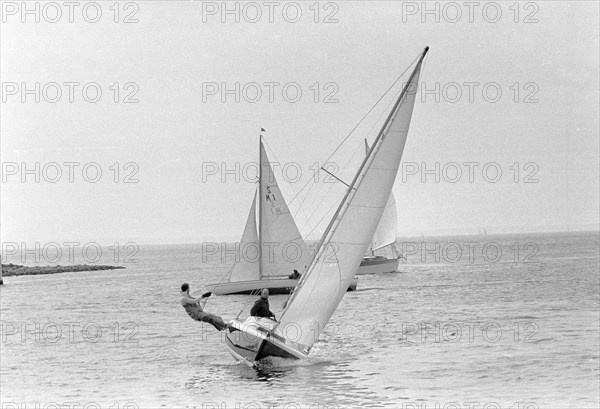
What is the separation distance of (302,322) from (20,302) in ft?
159

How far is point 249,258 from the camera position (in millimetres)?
57594

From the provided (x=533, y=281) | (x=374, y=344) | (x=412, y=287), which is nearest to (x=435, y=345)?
(x=374, y=344)

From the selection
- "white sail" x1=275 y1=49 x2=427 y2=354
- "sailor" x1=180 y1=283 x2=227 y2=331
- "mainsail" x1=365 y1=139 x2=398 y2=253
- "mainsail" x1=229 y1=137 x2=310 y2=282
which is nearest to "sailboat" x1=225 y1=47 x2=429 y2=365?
"white sail" x1=275 y1=49 x2=427 y2=354

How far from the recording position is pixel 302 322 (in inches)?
1120

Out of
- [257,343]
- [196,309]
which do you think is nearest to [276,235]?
[257,343]

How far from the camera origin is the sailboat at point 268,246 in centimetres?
5728

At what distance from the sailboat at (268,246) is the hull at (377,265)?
27.7 metres

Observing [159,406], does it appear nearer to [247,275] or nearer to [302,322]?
[302,322]

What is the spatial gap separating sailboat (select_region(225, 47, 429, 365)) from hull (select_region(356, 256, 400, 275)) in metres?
56.5

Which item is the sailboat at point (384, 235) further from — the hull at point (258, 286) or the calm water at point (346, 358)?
the hull at point (258, 286)

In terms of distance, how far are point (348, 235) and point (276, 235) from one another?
29915mm

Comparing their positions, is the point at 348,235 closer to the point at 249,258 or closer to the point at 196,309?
the point at 196,309

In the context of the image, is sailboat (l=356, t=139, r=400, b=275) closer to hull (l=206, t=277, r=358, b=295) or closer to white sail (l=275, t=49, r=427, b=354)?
hull (l=206, t=277, r=358, b=295)

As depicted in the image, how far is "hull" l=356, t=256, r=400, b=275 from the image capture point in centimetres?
8651
